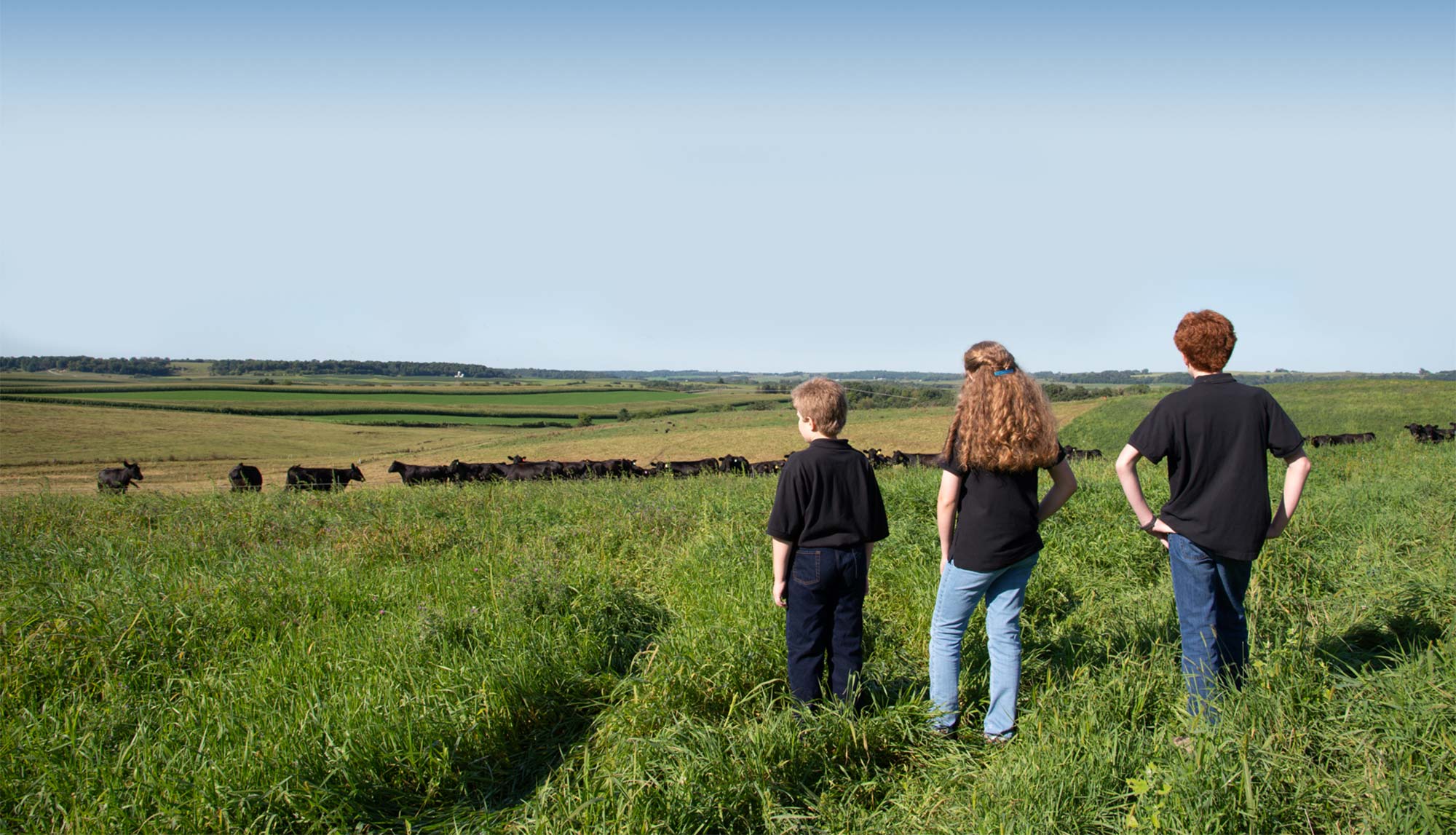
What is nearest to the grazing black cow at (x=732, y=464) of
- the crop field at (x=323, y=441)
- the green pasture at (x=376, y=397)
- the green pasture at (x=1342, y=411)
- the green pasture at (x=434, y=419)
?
the crop field at (x=323, y=441)

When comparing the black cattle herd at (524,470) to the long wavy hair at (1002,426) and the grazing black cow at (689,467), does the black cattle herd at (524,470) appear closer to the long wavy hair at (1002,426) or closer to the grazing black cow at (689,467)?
the grazing black cow at (689,467)

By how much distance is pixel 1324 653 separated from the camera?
391cm

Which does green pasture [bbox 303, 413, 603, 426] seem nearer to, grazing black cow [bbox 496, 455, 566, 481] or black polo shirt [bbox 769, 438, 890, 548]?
grazing black cow [bbox 496, 455, 566, 481]

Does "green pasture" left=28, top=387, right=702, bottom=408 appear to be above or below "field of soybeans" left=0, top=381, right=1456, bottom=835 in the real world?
below

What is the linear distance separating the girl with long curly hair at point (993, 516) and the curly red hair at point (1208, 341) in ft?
2.40

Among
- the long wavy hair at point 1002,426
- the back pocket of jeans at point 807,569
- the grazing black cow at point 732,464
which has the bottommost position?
the grazing black cow at point 732,464

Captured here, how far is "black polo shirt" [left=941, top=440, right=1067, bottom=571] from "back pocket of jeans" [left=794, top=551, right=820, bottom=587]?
0.61m

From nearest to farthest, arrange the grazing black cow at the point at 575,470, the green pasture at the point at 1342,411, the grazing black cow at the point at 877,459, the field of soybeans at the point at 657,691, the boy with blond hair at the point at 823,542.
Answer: the field of soybeans at the point at 657,691
the boy with blond hair at the point at 823,542
the grazing black cow at the point at 575,470
the grazing black cow at the point at 877,459
the green pasture at the point at 1342,411

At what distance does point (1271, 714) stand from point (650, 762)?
2438 millimetres

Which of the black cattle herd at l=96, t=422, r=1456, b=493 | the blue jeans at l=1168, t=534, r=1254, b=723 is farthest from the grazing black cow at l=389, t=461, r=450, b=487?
the blue jeans at l=1168, t=534, r=1254, b=723

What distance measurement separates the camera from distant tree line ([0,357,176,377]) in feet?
386

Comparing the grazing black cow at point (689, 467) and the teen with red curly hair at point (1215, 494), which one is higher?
the teen with red curly hair at point (1215, 494)

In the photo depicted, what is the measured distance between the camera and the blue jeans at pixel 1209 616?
11.0 feet

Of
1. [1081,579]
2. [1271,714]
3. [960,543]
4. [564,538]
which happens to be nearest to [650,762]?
[960,543]
